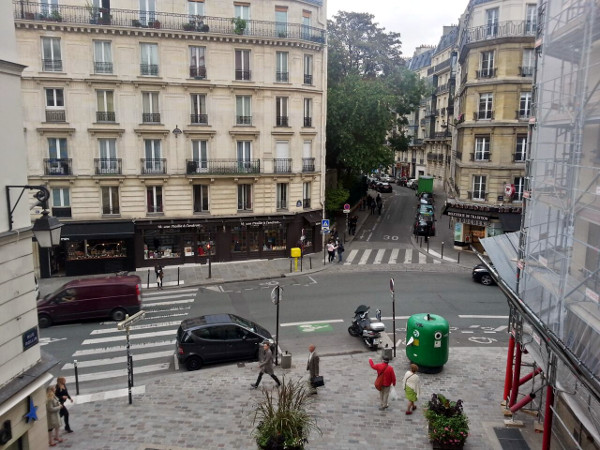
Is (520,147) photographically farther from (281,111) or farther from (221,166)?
(221,166)

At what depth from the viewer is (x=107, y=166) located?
29.1 m

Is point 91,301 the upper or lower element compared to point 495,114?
lower

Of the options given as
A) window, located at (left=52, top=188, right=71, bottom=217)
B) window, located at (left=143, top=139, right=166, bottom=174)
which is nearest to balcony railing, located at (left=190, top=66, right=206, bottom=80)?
window, located at (left=143, top=139, right=166, bottom=174)

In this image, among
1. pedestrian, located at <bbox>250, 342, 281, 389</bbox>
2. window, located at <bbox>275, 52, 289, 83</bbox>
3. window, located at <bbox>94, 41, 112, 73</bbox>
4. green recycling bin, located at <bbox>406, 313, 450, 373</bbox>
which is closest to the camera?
pedestrian, located at <bbox>250, 342, 281, 389</bbox>

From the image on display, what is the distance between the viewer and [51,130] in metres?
28.0

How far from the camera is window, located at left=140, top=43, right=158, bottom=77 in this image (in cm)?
2900

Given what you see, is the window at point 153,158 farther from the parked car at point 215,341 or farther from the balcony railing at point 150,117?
the parked car at point 215,341

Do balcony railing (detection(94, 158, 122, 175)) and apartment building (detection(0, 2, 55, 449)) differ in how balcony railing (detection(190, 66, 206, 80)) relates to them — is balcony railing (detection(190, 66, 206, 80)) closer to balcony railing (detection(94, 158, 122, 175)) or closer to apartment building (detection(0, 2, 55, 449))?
balcony railing (detection(94, 158, 122, 175))

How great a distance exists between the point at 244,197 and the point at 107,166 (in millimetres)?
7869

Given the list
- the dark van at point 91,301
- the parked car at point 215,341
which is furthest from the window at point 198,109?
the parked car at point 215,341

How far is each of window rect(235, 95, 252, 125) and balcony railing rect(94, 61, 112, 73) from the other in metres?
7.03

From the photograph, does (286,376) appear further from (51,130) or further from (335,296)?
(51,130)

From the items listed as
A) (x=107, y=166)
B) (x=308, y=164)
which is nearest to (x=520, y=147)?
(x=308, y=164)

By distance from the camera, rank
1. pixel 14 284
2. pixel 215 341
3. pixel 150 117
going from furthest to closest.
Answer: pixel 150 117 < pixel 215 341 < pixel 14 284
